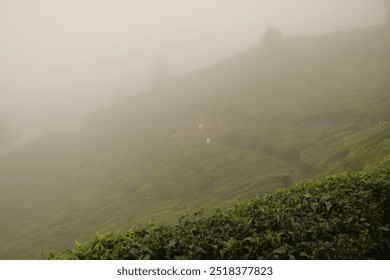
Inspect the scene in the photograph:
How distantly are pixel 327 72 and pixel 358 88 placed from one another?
64.8ft

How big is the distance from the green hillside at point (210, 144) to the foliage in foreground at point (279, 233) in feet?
47.6

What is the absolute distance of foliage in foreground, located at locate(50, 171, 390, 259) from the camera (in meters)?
8.09

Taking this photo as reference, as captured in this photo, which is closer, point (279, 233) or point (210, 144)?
point (279, 233)

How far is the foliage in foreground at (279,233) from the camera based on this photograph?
Answer: 8088 millimetres

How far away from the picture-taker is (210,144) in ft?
242

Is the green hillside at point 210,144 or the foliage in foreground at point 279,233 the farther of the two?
the green hillside at point 210,144

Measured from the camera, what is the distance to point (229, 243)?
812cm

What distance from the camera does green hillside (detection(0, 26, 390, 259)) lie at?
4600cm

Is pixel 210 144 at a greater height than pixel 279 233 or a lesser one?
greater

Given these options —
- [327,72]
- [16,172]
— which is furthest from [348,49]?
[16,172]

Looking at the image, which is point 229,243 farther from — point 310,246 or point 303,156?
point 303,156

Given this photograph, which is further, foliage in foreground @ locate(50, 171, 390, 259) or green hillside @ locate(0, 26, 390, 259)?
green hillside @ locate(0, 26, 390, 259)

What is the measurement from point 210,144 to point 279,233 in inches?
2576

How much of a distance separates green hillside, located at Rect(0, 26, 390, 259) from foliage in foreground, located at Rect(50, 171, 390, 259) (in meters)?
14.5
